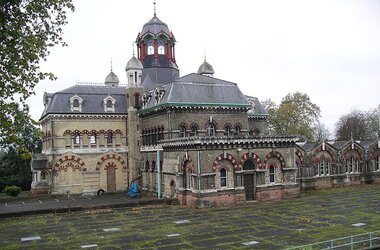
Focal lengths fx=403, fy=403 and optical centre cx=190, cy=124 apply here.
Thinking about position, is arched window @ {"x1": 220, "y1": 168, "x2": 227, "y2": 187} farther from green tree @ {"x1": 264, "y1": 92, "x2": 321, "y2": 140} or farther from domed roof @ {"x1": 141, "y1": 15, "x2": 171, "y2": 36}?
green tree @ {"x1": 264, "y1": 92, "x2": 321, "y2": 140}

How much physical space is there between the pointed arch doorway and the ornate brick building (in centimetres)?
9

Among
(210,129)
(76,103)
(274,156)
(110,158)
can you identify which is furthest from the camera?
(110,158)

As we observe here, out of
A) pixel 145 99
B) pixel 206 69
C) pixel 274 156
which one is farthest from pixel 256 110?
pixel 274 156

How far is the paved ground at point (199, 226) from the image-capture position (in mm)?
21188

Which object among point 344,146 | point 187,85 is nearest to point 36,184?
point 187,85

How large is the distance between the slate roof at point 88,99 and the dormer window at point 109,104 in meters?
0.40

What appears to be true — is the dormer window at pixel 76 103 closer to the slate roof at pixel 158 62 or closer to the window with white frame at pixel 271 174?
the slate roof at pixel 158 62

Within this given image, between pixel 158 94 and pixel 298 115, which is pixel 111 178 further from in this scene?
pixel 298 115

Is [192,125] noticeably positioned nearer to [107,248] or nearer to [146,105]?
[146,105]

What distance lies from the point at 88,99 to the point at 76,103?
4.95ft

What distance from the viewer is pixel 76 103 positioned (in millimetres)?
44625

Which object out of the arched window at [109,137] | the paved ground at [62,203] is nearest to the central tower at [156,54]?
the arched window at [109,137]

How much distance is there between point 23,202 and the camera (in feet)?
132

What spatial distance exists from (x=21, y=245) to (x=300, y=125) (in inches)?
1993
